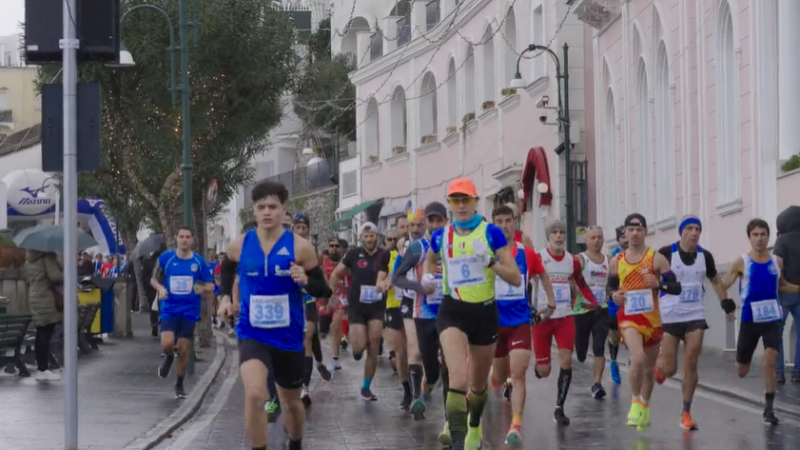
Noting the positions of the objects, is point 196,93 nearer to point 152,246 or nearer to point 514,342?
point 152,246

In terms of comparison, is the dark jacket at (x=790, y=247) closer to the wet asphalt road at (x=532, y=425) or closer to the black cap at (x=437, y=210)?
the wet asphalt road at (x=532, y=425)

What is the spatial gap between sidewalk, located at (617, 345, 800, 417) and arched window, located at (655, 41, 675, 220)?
648 cm

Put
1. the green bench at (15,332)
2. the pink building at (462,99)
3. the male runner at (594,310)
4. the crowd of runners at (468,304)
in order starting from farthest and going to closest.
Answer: the pink building at (462,99)
the green bench at (15,332)
the male runner at (594,310)
the crowd of runners at (468,304)

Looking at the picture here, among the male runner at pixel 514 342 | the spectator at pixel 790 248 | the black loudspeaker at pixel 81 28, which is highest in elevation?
the black loudspeaker at pixel 81 28

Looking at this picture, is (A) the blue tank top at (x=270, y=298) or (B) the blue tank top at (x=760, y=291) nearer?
(A) the blue tank top at (x=270, y=298)

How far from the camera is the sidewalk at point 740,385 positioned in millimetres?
15955

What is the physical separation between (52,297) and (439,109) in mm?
29129

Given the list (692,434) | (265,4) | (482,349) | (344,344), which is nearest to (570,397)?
(692,434)

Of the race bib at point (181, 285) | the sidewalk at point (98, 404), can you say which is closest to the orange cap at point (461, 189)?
the sidewalk at point (98, 404)

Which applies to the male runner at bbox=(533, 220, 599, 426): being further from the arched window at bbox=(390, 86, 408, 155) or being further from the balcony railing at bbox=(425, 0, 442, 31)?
the arched window at bbox=(390, 86, 408, 155)

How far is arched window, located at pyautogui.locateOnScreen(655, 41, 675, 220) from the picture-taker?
95.5ft

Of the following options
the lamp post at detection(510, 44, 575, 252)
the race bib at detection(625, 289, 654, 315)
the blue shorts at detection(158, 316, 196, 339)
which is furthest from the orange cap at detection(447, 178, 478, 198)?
the lamp post at detection(510, 44, 575, 252)

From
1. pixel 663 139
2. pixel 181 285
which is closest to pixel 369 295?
pixel 181 285

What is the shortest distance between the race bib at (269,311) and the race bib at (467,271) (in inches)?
63.3
